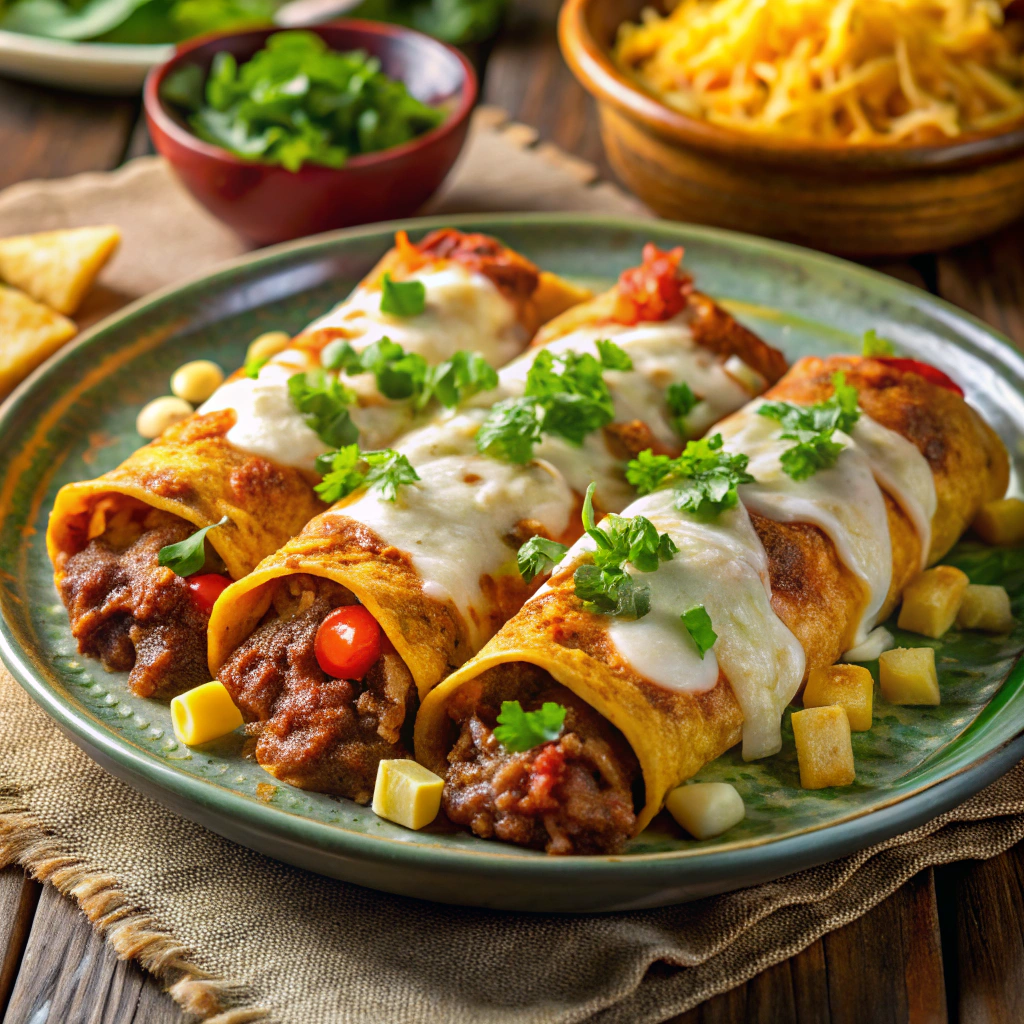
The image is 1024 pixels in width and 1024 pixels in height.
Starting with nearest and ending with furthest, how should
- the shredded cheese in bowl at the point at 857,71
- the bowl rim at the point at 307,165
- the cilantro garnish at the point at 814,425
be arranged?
the cilantro garnish at the point at 814,425
the bowl rim at the point at 307,165
the shredded cheese in bowl at the point at 857,71

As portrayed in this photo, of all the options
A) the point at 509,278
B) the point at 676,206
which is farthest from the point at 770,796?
the point at 676,206

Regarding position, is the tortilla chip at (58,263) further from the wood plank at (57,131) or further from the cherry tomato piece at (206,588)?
the cherry tomato piece at (206,588)

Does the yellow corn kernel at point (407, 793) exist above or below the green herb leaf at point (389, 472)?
below

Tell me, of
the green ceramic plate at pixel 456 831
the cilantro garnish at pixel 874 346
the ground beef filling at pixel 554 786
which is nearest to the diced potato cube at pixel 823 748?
the green ceramic plate at pixel 456 831

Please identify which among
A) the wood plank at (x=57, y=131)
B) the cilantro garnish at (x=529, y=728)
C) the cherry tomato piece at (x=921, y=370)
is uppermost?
the cherry tomato piece at (x=921, y=370)

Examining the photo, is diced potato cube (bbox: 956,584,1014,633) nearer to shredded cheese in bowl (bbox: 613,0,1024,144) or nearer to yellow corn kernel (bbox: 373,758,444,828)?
yellow corn kernel (bbox: 373,758,444,828)

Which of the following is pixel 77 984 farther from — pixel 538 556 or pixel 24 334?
pixel 24 334

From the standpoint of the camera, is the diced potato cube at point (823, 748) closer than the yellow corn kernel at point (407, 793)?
No

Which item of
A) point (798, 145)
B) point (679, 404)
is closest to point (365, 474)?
point (679, 404)
